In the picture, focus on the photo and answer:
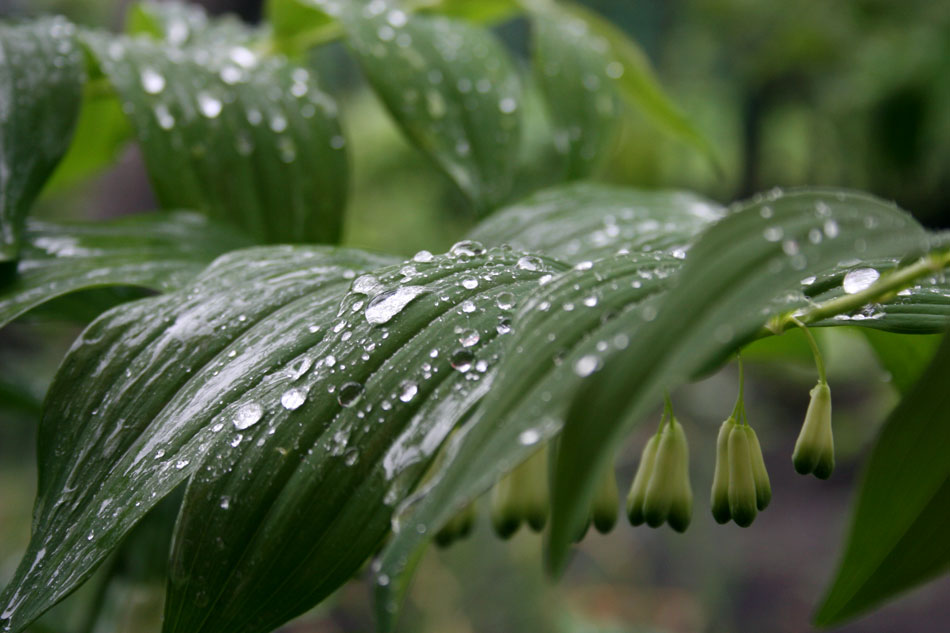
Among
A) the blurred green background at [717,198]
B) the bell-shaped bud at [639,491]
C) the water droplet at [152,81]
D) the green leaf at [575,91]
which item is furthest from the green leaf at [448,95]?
the blurred green background at [717,198]

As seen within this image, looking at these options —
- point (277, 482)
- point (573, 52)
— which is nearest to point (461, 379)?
point (277, 482)

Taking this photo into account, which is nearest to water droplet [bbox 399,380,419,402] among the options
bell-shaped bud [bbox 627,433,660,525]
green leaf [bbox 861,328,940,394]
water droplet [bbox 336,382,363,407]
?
water droplet [bbox 336,382,363,407]

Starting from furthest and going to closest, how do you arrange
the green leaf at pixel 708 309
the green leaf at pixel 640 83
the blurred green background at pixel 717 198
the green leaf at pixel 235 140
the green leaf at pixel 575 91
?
1. the blurred green background at pixel 717 198
2. the green leaf at pixel 640 83
3. the green leaf at pixel 575 91
4. the green leaf at pixel 235 140
5. the green leaf at pixel 708 309

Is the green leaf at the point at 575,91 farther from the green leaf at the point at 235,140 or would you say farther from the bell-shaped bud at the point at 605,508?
the bell-shaped bud at the point at 605,508

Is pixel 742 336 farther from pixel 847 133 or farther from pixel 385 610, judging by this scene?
pixel 847 133

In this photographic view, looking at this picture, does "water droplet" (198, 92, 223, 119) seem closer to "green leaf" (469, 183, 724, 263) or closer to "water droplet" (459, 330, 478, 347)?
"green leaf" (469, 183, 724, 263)

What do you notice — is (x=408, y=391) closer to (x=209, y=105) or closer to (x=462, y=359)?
(x=462, y=359)

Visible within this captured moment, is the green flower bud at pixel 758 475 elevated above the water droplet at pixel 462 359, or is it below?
below
